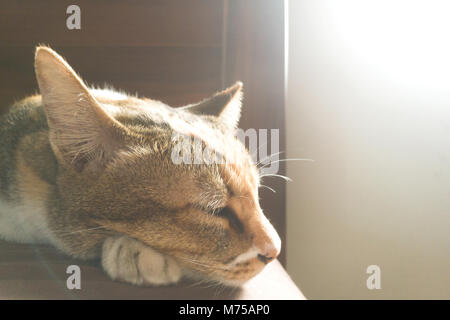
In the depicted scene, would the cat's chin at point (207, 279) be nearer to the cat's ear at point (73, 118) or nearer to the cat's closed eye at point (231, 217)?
the cat's closed eye at point (231, 217)

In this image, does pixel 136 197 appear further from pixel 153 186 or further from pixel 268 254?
pixel 268 254

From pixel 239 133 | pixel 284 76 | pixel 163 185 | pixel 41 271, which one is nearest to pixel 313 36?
pixel 284 76

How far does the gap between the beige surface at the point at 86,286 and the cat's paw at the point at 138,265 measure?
11 mm

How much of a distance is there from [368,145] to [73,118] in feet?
2.35

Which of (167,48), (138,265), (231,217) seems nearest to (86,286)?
(138,265)

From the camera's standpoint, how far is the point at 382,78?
947 millimetres

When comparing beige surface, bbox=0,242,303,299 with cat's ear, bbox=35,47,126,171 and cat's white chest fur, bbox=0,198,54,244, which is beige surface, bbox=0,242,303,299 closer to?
cat's white chest fur, bbox=0,198,54,244

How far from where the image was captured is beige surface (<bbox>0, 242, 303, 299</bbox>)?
519 mm

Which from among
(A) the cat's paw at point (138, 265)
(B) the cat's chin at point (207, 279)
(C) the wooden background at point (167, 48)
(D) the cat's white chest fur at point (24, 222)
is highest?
(C) the wooden background at point (167, 48)

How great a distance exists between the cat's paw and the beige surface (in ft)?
0.04

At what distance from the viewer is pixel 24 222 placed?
0.69 meters

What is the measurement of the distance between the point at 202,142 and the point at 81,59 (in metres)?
0.49

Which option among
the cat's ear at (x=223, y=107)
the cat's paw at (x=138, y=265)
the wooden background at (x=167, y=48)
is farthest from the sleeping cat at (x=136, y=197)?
the wooden background at (x=167, y=48)

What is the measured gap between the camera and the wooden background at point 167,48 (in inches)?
35.2
